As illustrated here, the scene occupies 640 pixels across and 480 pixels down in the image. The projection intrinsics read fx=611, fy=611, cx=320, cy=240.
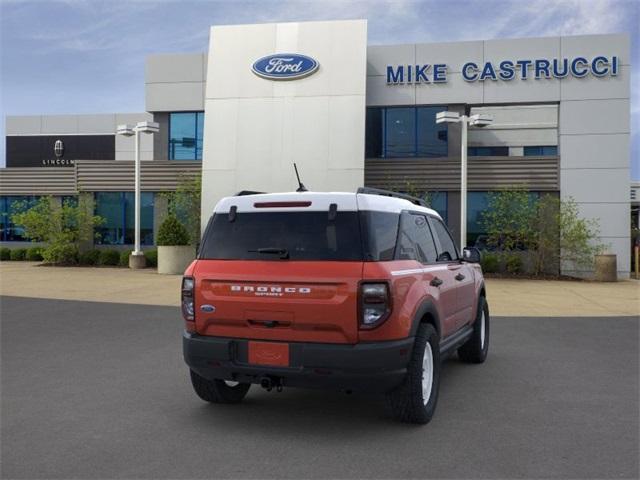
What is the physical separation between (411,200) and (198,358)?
2746 mm

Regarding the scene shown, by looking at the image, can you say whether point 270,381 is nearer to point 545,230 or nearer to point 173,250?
point 173,250

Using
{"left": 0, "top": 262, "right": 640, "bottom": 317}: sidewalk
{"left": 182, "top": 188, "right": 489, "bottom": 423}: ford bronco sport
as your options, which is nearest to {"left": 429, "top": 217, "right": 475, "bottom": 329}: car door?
{"left": 182, "top": 188, "right": 489, "bottom": 423}: ford bronco sport

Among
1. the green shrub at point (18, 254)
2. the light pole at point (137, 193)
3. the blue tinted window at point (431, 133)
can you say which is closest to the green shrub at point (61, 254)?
the light pole at point (137, 193)

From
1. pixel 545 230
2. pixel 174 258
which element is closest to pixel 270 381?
pixel 174 258

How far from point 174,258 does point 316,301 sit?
1684 cm

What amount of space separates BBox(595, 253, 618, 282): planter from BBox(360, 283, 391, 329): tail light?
59.3 ft

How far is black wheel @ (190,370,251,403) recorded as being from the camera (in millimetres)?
5320

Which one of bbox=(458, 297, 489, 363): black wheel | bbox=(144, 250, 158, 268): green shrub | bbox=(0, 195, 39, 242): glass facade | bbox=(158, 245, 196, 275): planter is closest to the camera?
bbox=(458, 297, 489, 363): black wheel

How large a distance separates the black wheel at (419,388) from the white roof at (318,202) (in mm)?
1061

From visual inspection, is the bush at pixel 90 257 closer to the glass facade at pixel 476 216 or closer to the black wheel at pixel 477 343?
the glass facade at pixel 476 216

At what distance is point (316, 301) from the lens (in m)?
4.48

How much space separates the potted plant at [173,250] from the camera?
20.6 metres

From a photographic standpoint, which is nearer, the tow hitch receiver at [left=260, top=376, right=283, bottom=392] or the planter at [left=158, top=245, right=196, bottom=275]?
the tow hitch receiver at [left=260, top=376, right=283, bottom=392]

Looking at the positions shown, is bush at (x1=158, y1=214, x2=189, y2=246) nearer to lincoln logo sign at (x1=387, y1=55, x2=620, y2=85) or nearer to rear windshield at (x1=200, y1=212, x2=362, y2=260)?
lincoln logo sign at (x1=387, y1=55, x2=620, y2=85)
